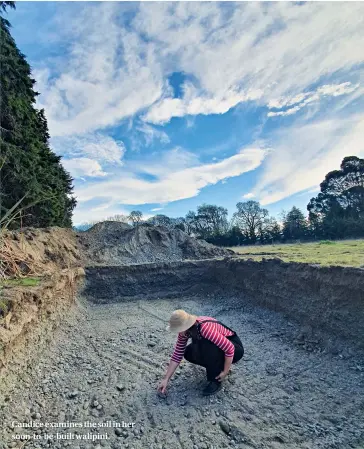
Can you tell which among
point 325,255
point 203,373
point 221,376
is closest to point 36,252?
point 203,373

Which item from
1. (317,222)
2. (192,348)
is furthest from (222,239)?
(192,348)

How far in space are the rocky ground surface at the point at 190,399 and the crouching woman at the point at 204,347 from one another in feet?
0.88

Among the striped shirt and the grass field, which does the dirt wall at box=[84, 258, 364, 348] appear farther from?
the striped shirt

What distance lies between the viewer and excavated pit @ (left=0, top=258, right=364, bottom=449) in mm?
3076

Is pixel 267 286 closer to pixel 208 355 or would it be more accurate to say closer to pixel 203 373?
pixel 203 373

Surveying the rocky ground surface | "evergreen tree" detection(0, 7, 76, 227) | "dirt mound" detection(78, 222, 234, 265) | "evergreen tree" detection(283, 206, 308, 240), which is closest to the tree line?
"evergreen tree" detection(283, 206, 308, 240)

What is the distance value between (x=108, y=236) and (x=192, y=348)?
12.7 metres

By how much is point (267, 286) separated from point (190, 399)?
13.6 feet

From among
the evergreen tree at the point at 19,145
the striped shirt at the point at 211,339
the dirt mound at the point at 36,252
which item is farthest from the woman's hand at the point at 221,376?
the evergreen tree at the point at 19,145

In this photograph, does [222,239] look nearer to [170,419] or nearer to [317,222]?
[317,222]

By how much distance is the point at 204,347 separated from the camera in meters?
3.61

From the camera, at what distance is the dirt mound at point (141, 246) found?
539 inches

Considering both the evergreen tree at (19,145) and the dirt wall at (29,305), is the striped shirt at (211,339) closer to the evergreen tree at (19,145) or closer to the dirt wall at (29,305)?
the dirt wall at (29,305)

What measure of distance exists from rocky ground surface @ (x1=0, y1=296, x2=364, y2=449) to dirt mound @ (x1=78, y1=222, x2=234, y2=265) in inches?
316
